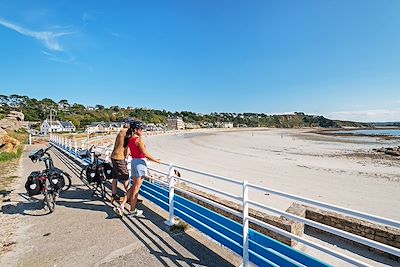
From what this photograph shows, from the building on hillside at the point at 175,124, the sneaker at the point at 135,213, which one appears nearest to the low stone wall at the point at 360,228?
the sneaker at the point at 135,213

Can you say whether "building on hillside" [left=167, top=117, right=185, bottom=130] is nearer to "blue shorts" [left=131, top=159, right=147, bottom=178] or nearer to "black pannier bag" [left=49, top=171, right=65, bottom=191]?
"black pannier bag" [left=49, top=171, right=65, bottom=191]

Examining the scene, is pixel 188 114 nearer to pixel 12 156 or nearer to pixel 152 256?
pixel 12 156

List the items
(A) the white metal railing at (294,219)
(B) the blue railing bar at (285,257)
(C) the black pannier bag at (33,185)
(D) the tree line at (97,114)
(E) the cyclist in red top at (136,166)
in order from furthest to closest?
(D) the tree line at (97,114) → (C) the black pannier bag at (33,185) → (E) the cyclist in red top at (136,166) → (B) the blue railing bar at (285,257) → (A) the white metal railing at (294,219)

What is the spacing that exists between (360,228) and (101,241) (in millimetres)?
5154

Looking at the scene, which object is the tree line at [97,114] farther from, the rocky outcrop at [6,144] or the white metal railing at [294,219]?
the white metal railing at [294,219]

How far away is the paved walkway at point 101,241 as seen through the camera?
3.36 meters

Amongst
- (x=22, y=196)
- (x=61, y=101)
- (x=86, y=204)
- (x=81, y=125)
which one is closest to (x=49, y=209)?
(x=86, y=204)

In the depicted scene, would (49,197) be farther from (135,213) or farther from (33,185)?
(135,213)

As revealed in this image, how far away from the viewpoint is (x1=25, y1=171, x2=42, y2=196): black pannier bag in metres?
5.18

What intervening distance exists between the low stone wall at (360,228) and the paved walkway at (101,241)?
350 centimetres

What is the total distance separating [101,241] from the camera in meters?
3.91

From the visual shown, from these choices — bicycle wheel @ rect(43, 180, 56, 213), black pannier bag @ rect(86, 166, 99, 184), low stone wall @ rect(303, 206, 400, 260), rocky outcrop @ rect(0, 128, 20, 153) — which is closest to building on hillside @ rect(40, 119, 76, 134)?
rocky outcrop @ rect(0, 128, 20, 153)

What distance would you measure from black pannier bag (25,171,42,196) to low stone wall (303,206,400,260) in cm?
617

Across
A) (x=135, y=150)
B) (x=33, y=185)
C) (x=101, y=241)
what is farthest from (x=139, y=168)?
(x=33, y=185)
